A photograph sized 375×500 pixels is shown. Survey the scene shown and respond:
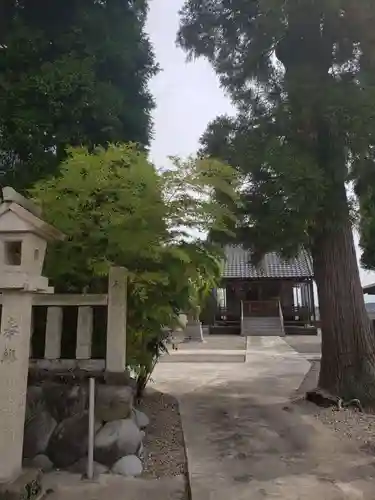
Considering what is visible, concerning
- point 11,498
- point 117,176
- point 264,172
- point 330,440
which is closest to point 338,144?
point 264,172

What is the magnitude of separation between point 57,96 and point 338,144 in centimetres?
333

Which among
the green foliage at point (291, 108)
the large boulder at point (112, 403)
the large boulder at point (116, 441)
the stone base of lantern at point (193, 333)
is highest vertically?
the green foliage at point (291, 108)

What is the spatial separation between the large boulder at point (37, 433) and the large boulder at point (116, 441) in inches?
16.5

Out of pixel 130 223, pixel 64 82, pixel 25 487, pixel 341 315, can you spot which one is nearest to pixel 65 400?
pixel 25 487

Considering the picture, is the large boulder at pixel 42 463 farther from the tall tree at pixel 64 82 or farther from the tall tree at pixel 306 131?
the tall tree at pixel 306 131

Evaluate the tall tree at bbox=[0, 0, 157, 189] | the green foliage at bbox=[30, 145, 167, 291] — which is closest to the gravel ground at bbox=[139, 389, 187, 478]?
the green foliage at bbox=[30, 145, 167, 291]

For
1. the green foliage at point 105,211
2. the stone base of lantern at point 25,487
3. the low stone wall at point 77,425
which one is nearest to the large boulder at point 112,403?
the low stone wall at point 77,425

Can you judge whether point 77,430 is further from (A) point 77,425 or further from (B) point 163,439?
(B) point 163,439

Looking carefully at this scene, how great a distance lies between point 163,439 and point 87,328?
61.3 inches

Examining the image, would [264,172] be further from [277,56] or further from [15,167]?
[15,167]

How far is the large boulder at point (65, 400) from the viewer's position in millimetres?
3613

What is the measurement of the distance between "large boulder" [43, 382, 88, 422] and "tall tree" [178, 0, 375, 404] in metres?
2.76

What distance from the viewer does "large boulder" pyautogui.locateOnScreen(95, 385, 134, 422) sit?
361cm

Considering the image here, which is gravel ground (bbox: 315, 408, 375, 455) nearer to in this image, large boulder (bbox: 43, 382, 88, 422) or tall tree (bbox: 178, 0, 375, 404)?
tall tree (bbox: 178, 0, 375, 404)
